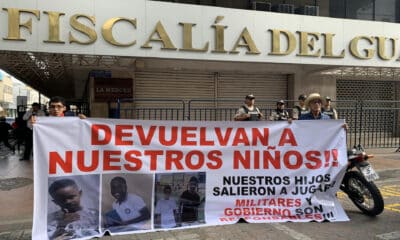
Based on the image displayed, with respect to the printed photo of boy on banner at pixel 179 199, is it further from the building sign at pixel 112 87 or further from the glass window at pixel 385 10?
the glass window at pixel 385 10

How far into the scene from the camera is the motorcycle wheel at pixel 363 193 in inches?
233

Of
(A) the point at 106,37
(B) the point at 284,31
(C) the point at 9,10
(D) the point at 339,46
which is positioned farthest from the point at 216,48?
(C) the point at 9,10

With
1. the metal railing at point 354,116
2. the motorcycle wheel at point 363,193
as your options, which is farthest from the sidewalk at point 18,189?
the motorcycle wheel at point 363,193

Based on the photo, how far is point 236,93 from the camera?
16.1m

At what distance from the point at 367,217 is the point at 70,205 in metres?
4.02

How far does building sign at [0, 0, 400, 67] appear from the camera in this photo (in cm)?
1134

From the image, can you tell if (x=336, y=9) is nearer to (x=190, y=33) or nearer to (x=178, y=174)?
(x=190, y=33)

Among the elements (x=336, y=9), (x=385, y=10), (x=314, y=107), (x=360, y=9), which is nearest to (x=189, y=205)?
(x=314, y=107)

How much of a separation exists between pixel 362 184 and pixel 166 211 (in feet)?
9.35

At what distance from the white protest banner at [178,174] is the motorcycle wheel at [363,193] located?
0.34 meters

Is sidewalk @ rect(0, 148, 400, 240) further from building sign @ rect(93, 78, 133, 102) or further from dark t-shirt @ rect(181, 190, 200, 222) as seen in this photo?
building sign @ rect(93, 78, 133, 102)

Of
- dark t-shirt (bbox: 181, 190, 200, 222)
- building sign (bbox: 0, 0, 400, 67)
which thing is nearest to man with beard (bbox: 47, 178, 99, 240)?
dark t-shirt (bbox: 181, 190, 200, 222)

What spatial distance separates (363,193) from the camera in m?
6.15

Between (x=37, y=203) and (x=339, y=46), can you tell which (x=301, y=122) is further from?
(x=339, y=46)
